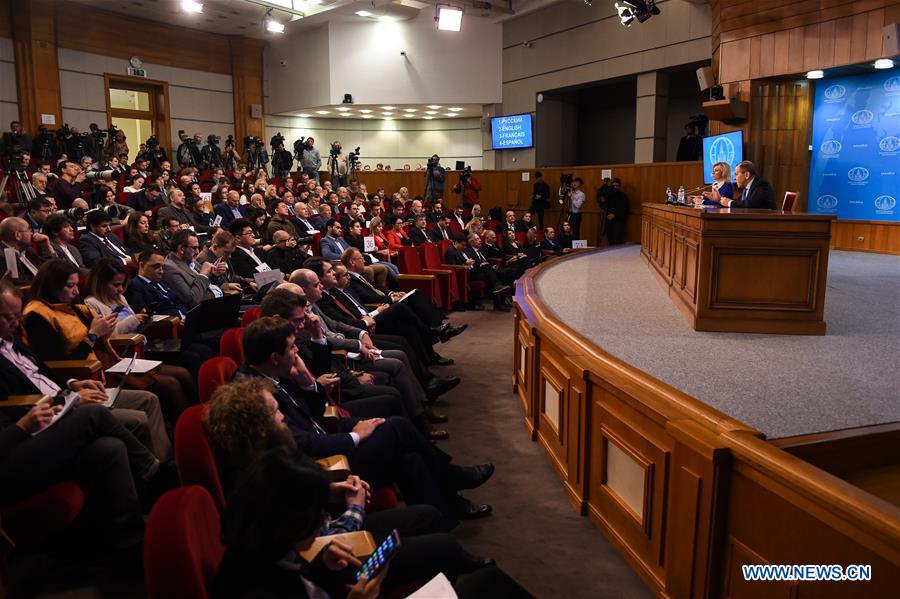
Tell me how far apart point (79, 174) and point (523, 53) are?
8862 mm

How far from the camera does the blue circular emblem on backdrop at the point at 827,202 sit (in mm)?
7891

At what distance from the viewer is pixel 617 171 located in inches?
450

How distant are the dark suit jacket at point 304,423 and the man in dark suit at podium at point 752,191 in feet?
10.4

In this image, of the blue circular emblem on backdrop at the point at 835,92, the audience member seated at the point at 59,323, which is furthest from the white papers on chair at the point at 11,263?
the blue circular emblem on backdrop at the point at 835,92

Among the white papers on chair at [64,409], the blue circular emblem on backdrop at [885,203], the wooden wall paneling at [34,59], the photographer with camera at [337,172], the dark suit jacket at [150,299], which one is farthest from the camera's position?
the photographer with camera at [337,172]

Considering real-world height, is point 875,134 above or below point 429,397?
above

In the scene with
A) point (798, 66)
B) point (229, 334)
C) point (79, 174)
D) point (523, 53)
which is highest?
point (523, 53)

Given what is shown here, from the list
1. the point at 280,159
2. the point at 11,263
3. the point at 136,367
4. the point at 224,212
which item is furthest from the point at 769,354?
the point at 280,159

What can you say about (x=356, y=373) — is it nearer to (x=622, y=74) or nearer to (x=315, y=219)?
(x=315, y=219)

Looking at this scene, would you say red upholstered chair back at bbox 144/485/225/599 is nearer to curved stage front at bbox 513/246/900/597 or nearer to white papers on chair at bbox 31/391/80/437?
white papers on chair at bbox 31/391/80/437

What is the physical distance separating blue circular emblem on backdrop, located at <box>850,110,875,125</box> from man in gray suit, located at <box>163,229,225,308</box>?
741 cm

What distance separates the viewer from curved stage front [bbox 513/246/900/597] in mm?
1508

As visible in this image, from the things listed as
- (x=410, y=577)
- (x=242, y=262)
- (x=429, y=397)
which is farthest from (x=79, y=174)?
(x=410, y=577)

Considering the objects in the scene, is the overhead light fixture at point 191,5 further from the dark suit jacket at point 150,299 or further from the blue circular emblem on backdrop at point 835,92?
the blue circular emblem on backdrop at point 835,92
